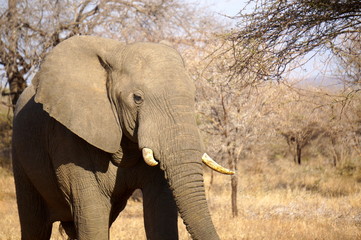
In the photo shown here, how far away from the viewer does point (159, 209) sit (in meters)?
4.78

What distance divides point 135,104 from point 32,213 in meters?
2.47

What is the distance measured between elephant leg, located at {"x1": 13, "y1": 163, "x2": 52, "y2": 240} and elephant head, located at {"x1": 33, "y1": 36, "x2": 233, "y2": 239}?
174 centimetres

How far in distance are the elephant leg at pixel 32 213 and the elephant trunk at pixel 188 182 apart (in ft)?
8.45

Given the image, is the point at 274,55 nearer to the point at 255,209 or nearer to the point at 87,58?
the point at 87,58

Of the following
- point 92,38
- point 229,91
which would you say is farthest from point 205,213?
point 229,91

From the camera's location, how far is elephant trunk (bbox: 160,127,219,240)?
158 inches

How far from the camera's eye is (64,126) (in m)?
5.03

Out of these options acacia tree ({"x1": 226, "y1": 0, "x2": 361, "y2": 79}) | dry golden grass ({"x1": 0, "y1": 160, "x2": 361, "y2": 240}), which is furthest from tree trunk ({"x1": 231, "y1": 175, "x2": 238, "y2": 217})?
acacia tree ({"x1": 226, "y1": 0, "x2": 361, "y2": 79})

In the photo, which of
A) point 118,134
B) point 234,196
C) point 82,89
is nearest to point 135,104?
point 118,134

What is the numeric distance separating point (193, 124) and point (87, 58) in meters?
1.26

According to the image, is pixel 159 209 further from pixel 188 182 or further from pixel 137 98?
pixel 137 98

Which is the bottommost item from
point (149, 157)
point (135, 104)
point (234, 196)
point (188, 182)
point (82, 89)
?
point (234, 196)

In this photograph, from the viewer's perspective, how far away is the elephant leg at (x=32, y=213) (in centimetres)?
618

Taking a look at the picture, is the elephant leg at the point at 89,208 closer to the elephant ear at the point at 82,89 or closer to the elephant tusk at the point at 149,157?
the elephant ear at the point at 82,89
